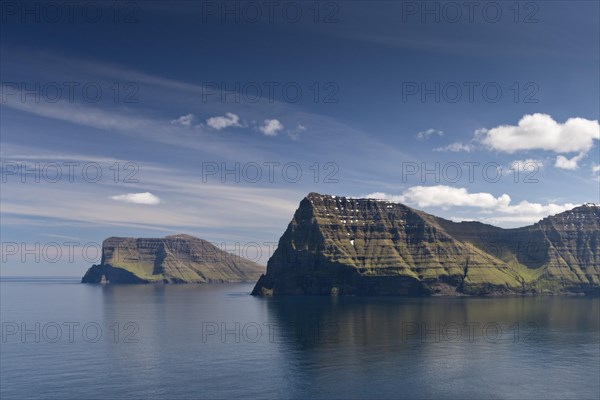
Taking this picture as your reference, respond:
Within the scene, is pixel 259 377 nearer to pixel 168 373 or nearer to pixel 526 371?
pixel 168 373

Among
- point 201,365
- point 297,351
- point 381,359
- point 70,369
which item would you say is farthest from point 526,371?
point 70,369

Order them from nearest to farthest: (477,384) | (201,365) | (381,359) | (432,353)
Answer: (477,384) → (201,365) → (381,359) → (432,353)

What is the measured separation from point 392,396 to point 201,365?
6646 cm

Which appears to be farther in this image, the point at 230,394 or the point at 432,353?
the point at 432,353

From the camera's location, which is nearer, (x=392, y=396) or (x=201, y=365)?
(x=392, y=396)

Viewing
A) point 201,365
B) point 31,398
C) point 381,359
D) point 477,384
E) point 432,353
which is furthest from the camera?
point 432,353

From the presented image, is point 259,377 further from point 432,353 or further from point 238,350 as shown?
point 432,353

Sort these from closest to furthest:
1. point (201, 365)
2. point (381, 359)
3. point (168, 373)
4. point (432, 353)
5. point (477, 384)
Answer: point (477, 384), point (168, 373), point (201, 365), point (381, 359), point (432, 353)

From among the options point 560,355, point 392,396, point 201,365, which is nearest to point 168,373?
point 201,365

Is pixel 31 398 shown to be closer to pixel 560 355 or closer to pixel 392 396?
pixel 392 396

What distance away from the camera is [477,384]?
14000cm

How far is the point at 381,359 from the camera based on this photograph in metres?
171

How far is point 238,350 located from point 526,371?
337 ft

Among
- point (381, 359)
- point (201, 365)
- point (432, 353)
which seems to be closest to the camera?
point (201, 365)
